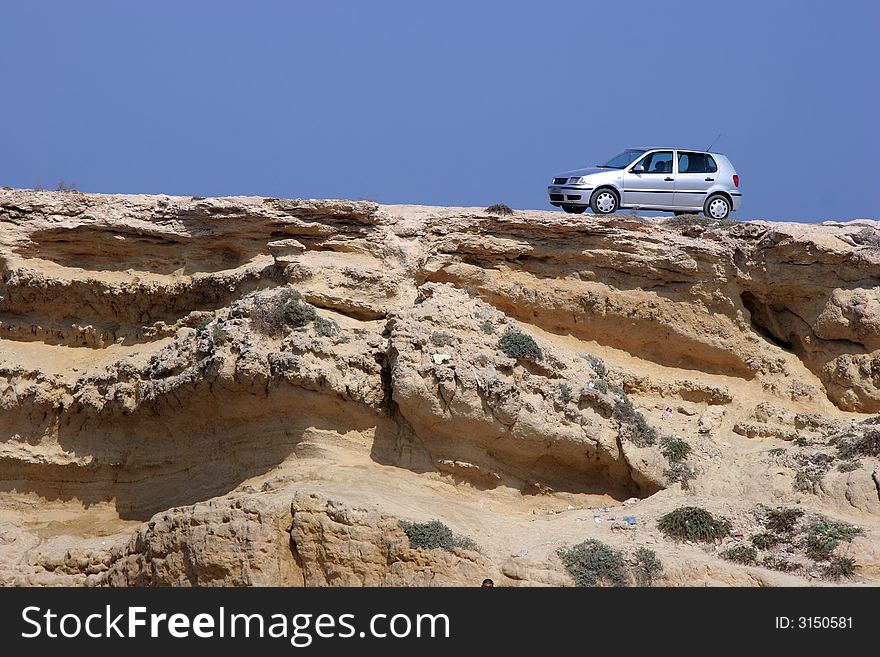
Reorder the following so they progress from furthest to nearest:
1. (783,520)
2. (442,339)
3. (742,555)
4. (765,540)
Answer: (442,339) → (783,520) → (765,540) → (742,555)

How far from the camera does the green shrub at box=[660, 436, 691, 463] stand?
1844cm

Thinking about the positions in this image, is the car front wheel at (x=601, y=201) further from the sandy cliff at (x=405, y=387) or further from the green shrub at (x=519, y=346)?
the green shrub at (x=519, y=346)

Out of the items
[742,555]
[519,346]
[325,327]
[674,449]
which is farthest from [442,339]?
[742,555]

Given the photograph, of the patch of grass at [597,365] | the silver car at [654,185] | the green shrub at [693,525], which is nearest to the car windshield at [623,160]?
the silver car at [654,185]

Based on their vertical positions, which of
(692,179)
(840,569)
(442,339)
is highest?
(692,179)

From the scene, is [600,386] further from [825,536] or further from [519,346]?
[825,536]

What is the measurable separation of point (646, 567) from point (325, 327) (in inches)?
243

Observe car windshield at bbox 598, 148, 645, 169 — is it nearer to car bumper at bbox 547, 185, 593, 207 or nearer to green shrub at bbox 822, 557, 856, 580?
car bumper at bbox 547, 185, 593, 207

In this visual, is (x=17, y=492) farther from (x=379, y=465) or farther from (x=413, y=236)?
(x=413, y=236)

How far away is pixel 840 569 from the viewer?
616 inches

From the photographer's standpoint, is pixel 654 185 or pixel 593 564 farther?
pixel 654 185

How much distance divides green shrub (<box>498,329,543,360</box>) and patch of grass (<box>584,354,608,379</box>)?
1.29 meters

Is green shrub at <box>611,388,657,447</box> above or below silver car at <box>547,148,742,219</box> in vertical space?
below

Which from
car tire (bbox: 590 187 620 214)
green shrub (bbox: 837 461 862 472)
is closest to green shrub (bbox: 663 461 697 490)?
green shrub (bbox: 837 461 862 472)
